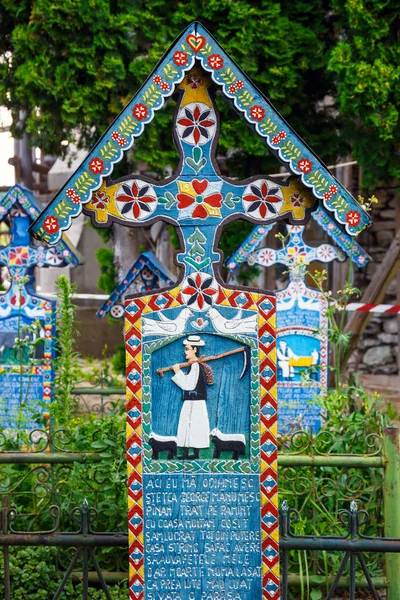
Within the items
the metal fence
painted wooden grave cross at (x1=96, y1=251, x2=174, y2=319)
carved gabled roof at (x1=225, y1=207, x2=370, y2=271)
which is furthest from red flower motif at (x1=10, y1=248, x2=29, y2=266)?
the metal fence

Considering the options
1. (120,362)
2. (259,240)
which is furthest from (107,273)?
(259,240)

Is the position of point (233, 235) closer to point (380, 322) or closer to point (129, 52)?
point (129, 52)

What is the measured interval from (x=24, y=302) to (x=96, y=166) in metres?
3.98

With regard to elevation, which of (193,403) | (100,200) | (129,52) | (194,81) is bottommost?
(193,403)

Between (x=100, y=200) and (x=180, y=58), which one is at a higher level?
(x=180, y=58)

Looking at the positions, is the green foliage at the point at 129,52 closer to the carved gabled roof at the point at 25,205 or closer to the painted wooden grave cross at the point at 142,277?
the painted wooden grave cross at the point at 142,277

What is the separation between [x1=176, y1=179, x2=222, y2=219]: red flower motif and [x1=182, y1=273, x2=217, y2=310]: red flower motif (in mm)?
254

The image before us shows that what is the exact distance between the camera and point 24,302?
6.82 m

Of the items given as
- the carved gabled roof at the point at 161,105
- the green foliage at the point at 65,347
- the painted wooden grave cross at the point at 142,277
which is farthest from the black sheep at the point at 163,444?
the painted wooden grave cross at the point at 142,277

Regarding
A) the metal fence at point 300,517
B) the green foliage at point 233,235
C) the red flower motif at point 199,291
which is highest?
the green foliage at point 233,235

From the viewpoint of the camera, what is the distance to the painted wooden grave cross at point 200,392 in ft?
10.2

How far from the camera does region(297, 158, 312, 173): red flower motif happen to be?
3053mm

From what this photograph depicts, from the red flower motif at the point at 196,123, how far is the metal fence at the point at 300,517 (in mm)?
1547

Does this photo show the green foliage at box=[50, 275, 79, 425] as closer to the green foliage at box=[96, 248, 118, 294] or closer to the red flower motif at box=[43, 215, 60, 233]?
the red flower motif at box=[43, 215, 60, 233]
